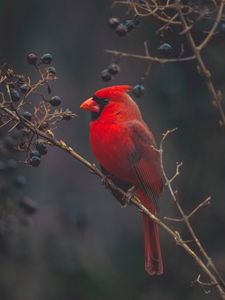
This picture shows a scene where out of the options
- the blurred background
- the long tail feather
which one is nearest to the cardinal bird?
the long tail feather

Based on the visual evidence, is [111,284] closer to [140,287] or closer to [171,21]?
[140,287]

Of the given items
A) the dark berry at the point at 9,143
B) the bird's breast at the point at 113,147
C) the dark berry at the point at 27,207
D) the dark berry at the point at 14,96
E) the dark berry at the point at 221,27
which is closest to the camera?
the dark berry at the point at 221,27

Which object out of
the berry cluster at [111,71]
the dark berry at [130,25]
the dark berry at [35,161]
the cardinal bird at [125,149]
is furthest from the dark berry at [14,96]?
the cardinal bird at [125,149]

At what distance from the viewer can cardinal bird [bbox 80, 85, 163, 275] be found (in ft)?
13.5

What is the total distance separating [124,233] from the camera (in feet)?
18.0

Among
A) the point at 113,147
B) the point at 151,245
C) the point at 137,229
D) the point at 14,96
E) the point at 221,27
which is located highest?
the point at 221,27

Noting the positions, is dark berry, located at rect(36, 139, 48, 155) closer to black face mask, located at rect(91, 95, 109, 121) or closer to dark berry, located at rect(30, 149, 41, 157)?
dark berry, located at rect(30, 149, 41, 157)

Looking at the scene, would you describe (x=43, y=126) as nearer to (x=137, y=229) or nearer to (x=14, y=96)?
(x=14, y=96)

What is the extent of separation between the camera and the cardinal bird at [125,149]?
4.12m

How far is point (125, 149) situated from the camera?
13.7 ft

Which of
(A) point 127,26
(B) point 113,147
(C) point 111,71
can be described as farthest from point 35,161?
(B) point 113,147

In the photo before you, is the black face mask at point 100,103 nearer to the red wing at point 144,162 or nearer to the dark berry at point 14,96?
the red wing at point 144,162

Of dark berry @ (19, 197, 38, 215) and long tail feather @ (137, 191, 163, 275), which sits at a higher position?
dark berry @ (19, 197, 38, 215)

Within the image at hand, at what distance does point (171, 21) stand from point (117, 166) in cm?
146
